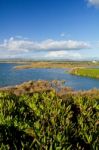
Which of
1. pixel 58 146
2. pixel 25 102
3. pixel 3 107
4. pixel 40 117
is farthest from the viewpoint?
pixel 25 102

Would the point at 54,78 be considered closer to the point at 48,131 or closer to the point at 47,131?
the point at 47,131

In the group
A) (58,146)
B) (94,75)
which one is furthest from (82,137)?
(94,75)

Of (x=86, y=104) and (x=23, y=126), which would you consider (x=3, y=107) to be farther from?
(x=86, y=104)

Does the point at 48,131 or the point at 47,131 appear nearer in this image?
the point at 48,131

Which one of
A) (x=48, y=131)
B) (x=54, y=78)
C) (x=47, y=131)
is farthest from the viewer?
(x=54, y=78)

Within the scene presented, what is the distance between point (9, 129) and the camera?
8828 millimetres

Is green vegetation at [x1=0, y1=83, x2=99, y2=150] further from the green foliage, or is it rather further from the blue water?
the blue water

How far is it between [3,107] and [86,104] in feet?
10.6

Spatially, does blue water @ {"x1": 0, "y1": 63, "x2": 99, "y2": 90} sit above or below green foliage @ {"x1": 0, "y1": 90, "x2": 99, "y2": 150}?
below

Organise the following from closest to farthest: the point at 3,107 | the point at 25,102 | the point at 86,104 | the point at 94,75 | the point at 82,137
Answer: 1. the point at 82,137
2. the point at 3,107
3. the point at 86,104
4. the point at 25,102
5. the point at 94,75

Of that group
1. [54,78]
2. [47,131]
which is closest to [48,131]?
[47,131]

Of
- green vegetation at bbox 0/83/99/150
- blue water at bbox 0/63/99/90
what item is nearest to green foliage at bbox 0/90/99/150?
green vegetation at bbox 0/83/99/150

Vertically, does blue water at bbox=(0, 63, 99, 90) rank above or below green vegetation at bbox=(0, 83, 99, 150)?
below

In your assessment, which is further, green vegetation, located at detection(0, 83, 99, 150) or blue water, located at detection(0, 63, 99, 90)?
blue water, located at detection(0, 63, 99, 90)
